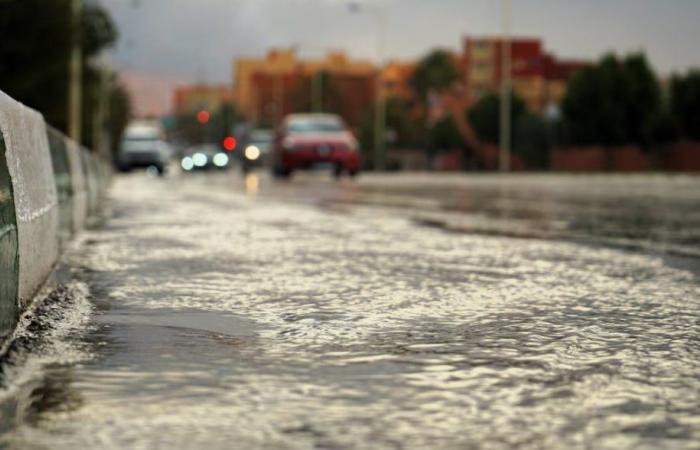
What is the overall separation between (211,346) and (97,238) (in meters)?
7.64

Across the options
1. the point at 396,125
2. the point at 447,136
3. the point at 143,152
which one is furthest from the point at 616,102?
the point at 396,125

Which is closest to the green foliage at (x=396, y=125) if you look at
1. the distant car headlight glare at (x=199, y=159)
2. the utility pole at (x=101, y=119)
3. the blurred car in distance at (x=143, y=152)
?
the utility pole at (x=101, y=119)

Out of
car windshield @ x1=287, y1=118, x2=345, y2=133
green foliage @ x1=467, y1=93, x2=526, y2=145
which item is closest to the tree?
car windshield @ x1=287, y1=118, x2=345, y2=133

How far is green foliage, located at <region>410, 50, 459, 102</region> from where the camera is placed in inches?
5187

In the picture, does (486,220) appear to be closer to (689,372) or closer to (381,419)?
(689,372)

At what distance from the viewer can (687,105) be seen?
70.5 m

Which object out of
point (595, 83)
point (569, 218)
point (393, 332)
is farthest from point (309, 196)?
point (595, 83)

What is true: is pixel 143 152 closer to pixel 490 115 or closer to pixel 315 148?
pixel 315 148

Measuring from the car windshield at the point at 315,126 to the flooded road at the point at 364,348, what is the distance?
25.9 m

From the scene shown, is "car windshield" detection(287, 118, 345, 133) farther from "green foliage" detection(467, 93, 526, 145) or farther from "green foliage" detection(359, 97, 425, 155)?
"green foliage" detection(359, 97, 425, 155)

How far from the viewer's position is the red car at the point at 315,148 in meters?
38.2

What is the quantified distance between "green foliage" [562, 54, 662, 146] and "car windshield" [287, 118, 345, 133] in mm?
34156

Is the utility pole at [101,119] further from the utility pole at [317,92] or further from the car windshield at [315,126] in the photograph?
the car windshield at [315,126]

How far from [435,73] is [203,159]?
69509 mm
